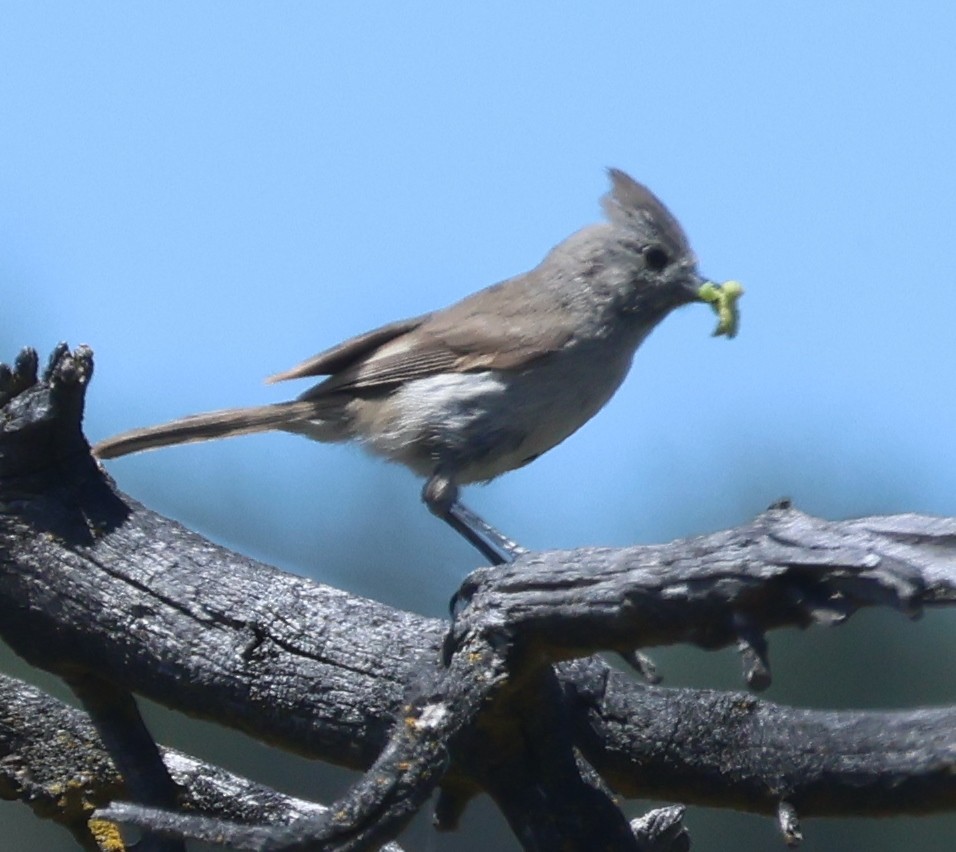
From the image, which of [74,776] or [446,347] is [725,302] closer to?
[446,347]

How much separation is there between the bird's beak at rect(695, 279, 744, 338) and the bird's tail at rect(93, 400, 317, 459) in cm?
143

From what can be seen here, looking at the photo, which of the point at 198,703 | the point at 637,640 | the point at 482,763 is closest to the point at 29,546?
the point at 198,703

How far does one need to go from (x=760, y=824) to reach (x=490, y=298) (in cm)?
554

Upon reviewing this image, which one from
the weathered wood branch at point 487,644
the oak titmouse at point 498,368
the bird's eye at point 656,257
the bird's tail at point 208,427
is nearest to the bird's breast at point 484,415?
the oak titmouse at point 498,368

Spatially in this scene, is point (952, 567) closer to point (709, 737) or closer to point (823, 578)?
point (823, 578)

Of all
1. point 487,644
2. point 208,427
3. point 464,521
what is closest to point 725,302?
point 464,521

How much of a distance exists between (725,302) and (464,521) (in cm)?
121

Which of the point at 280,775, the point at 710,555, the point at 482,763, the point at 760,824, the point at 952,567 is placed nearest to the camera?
the point at 952,567

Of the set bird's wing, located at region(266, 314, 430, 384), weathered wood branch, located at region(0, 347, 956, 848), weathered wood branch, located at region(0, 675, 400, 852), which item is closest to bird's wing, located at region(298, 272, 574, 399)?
bird's wing, located at region(266, 314, 430, 384)

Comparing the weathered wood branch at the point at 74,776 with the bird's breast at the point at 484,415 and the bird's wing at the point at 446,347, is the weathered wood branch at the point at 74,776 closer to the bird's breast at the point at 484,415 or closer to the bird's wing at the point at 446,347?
the bird's breast at the point at 484,415

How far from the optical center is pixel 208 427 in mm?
5027

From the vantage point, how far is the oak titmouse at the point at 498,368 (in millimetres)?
4910

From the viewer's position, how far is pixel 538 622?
2.88m

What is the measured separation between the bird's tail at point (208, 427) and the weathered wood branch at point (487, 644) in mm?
980
